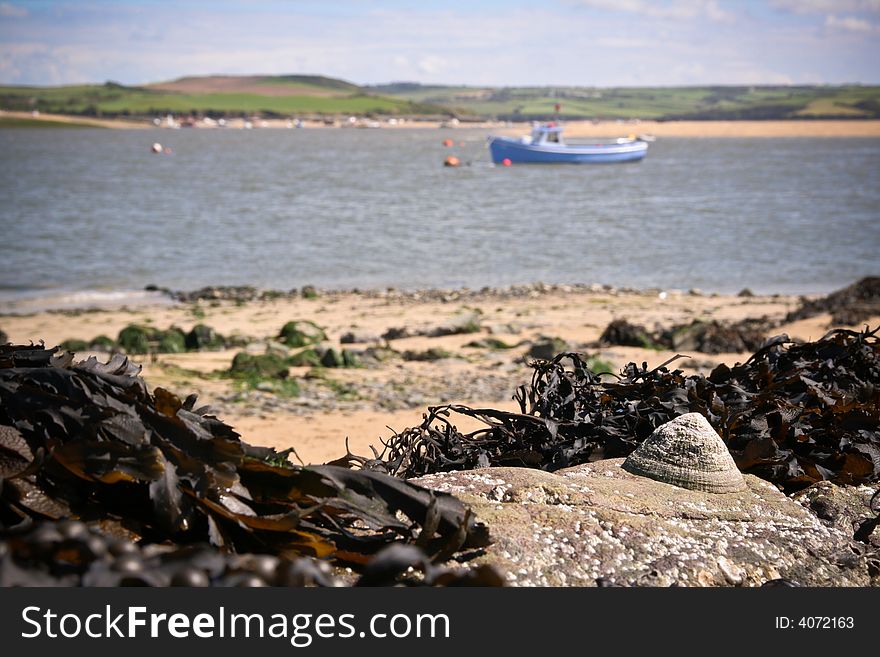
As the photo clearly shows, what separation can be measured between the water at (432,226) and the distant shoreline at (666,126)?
75975 millimetres

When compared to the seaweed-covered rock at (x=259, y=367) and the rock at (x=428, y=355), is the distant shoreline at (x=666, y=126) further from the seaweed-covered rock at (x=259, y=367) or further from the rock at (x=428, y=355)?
the seaweed-covered rock at (x=259, y=367)

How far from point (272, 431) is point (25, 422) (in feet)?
22.0

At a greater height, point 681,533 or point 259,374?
point 681,533

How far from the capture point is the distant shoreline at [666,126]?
473 ft

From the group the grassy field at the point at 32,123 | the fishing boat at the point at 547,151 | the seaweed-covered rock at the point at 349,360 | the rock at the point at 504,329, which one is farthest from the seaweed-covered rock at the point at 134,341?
the grassy field at the point at 32,123

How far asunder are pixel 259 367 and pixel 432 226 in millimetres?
25373

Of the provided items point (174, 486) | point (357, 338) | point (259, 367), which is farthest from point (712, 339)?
point (174, 486)

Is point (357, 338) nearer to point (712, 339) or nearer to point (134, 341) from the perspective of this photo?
point (134, 341)

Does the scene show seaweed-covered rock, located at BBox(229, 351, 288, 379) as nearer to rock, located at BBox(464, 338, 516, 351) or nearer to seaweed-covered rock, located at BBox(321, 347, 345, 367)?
seaweed-covered rock, located at BBox(321, 347, 345, 367)

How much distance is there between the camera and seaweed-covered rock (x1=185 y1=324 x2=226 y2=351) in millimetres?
14461

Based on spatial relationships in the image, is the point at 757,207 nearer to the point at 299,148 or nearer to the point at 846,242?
the point at 846,242

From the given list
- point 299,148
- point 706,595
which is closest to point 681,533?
point 706,595

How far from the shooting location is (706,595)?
1.66 metres

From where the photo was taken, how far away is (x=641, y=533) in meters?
2.22
